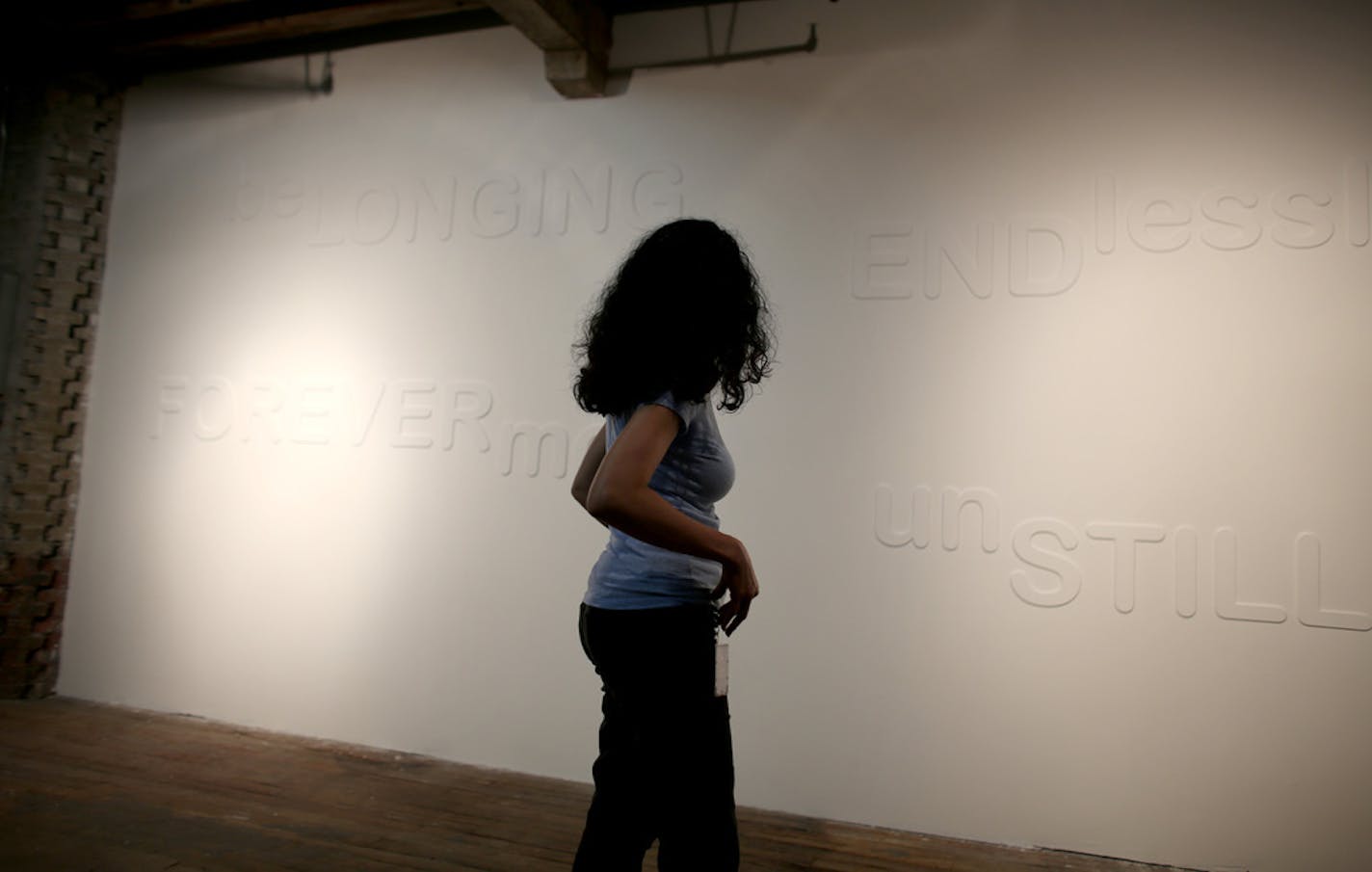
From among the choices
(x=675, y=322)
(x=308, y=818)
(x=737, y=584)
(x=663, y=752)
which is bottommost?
(x=308, y=818)

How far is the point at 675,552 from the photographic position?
4.04 feet

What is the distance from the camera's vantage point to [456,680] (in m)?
3.18

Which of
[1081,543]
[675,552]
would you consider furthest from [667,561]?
[1081,543]

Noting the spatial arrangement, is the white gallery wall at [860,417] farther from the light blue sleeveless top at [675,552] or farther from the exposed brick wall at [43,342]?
the light blue sleeveless top at [675,552]

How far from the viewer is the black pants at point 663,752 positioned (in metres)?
1.20

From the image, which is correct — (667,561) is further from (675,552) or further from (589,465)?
(589,465)

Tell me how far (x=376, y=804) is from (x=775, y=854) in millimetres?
1221

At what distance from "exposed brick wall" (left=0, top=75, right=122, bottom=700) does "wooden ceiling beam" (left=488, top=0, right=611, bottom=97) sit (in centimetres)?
221

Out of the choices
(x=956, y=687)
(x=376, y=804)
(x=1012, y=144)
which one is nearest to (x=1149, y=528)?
A: (x=956, y=687)

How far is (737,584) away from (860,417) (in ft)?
5.58

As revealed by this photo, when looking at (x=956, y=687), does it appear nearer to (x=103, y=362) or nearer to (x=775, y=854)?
(x=775, y=854)

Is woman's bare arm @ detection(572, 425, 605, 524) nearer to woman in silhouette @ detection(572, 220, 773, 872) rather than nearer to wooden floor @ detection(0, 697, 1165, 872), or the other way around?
woman in silhouette @ detection(572, 220, 773, 872)

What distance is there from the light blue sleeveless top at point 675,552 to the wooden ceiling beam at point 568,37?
2.13 meters

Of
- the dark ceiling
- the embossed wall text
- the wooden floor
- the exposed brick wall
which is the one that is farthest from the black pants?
the exposed brick wall
